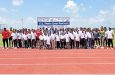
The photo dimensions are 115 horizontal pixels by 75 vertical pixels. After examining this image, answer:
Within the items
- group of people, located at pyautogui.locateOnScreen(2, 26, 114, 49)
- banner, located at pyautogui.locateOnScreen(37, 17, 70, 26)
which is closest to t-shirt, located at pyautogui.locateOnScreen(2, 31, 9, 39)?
group of people, located at pyautogui.locateOnScreen(2, 26, 114, 49)

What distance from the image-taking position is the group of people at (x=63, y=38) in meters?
34.3

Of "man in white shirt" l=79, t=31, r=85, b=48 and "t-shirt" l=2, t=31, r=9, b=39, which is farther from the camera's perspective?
"t-shirt" l=2, t=31, r=9, b=39

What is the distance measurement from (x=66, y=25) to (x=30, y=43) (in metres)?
5.43

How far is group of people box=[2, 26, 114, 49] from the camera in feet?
113

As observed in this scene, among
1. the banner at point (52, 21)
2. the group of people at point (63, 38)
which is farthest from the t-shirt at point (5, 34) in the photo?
the banner at point (52, 21)

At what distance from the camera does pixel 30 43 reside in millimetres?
35531

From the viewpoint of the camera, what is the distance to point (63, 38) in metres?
34.3

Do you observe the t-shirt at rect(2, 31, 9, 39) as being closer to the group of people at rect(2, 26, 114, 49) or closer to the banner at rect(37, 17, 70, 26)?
the group of people at rect(2, 26, 114, 49)

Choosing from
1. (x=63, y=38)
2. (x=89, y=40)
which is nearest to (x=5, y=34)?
(x=63, y=38)

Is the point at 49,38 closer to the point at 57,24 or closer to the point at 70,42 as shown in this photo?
the point at 70,42

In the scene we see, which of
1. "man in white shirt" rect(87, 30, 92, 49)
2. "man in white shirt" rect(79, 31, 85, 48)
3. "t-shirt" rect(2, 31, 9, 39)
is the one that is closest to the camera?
"man in white shirt" rect(87, 30, 92, 49)

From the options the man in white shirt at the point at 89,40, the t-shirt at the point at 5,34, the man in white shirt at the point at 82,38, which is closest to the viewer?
the man in white shirt at the point at 89,40

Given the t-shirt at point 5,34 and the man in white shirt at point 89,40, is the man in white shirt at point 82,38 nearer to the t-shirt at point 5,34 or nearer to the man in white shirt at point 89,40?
the man in white shirt at point 89,40

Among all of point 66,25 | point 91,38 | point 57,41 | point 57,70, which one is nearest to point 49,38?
point 57,41
